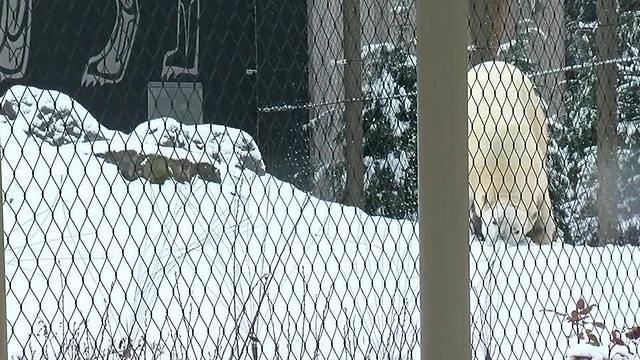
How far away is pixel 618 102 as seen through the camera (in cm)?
241

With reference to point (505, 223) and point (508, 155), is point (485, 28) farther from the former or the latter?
point (505, 223)

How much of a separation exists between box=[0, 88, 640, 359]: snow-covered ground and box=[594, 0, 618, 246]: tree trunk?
0.46 metres

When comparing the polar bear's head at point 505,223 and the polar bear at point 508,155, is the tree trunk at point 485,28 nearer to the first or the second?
the polar bear at point 508,155

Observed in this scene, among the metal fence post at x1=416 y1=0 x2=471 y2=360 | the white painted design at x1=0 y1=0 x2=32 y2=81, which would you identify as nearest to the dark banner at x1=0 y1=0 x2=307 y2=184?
the white painted design at x1=0 y1=0 x2=32 y2=81

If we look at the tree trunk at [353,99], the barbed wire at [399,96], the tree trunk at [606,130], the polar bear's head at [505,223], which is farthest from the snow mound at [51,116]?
the tree trunk at [606,130]

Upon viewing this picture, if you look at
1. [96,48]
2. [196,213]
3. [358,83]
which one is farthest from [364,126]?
[96,48]

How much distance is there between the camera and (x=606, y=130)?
239 centimetres

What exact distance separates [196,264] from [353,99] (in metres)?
0.59

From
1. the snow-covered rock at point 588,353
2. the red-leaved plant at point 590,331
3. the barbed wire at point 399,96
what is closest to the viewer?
the snow-covered rock at point 588,353

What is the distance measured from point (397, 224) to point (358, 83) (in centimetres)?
37

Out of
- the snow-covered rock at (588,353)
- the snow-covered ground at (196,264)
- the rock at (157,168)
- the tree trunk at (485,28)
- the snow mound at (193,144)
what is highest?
the tree trunk at (485,28)

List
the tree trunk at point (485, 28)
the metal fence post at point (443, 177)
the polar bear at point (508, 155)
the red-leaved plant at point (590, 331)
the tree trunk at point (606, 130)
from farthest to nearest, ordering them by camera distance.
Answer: the tree trunk at point (606, 130), the polar bear at point (508, 155), the tree trunk at point (485, 28), the red-leaved plant at point (590, 331), the metal fence post at point (443, 177)

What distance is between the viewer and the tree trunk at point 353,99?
2.01 m

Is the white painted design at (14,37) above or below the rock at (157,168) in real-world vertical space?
above
